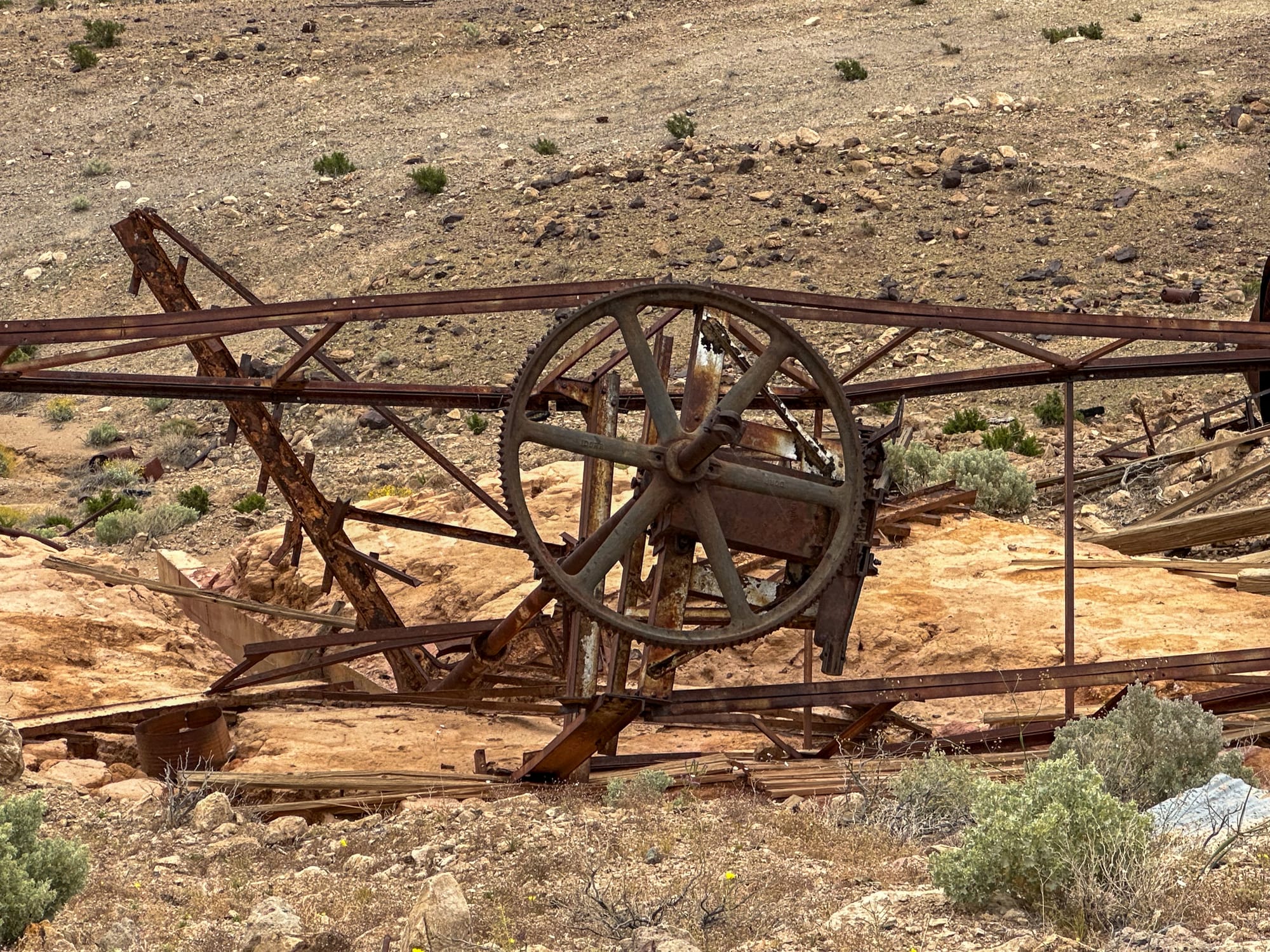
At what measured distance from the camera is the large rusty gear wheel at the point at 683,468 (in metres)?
6.66

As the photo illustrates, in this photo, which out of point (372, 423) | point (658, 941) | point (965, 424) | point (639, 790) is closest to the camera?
point (658, 941)

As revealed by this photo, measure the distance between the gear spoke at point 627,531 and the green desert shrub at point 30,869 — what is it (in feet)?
8.15

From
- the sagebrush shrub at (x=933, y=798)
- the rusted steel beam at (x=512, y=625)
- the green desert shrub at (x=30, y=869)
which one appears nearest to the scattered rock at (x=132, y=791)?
the green desert shrub at (x=30, y=869)

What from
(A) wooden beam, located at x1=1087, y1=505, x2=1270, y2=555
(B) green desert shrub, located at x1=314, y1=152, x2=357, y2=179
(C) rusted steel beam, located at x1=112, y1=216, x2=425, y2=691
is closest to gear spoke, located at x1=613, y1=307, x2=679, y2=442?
(C) rusted steel beam, located at x1=112, y1=216, x2=425, y2=691

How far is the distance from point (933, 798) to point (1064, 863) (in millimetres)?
1612

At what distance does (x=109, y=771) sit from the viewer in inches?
332

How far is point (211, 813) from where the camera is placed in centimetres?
→ 692

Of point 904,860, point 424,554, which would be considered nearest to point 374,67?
point 424,554

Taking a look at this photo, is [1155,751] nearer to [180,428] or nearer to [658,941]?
[658,941]

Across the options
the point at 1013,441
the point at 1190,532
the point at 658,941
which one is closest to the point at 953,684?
the point at 658,941

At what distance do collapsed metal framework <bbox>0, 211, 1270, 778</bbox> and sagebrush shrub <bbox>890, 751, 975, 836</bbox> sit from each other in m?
0.84

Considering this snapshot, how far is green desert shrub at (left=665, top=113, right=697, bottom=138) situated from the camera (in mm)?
31703

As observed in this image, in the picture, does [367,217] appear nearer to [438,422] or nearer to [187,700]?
[438,422]

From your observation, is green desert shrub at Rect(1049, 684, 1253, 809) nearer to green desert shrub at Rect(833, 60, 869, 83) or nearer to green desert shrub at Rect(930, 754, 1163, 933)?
green desert shrub at Rect(930, 754, 1163, 933)
